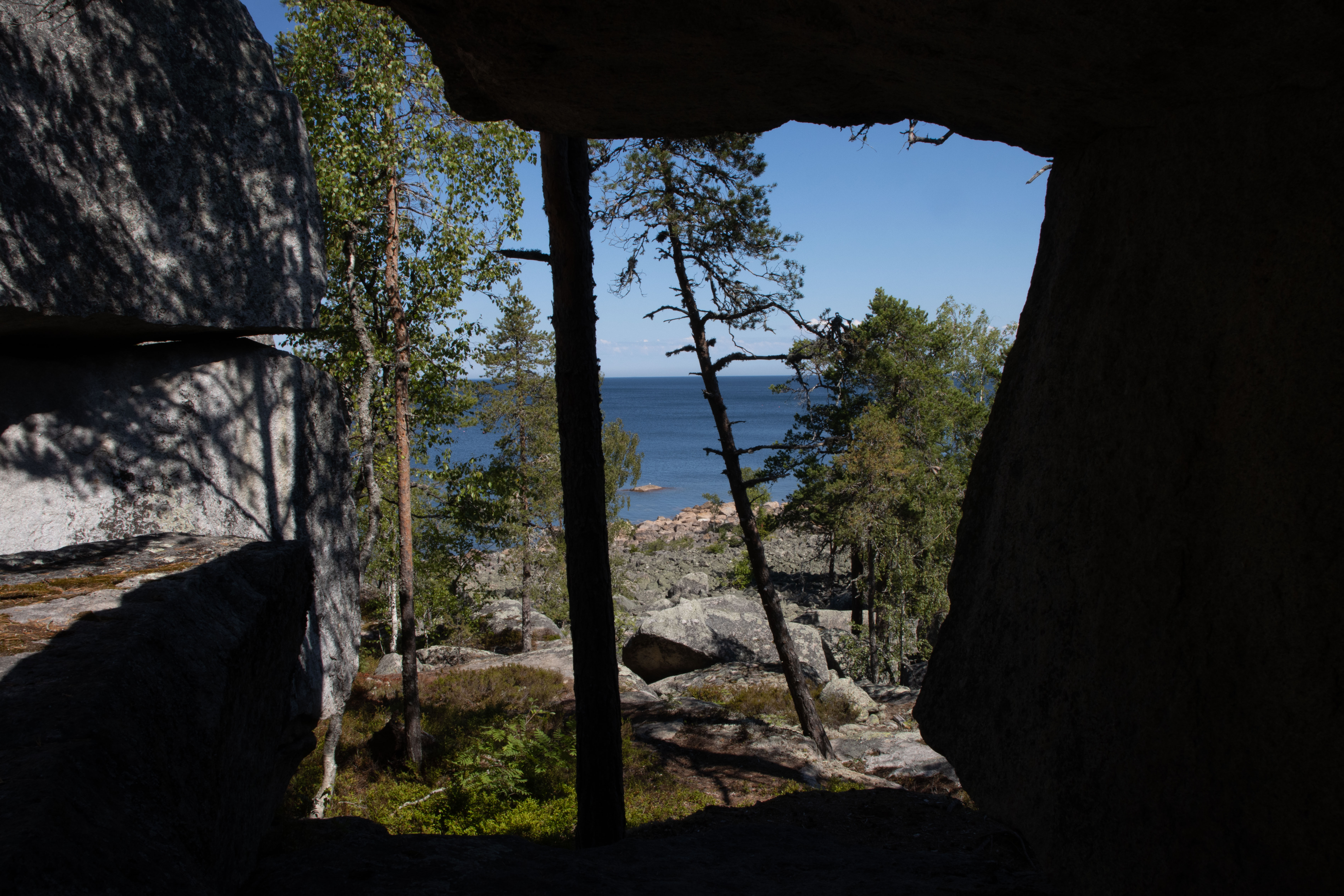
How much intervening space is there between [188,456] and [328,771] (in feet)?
17.8

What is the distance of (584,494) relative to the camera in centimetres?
698

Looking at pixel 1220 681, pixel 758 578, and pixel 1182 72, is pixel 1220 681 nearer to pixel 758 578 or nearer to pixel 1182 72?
pixel 1182 72

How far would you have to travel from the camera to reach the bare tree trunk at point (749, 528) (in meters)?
12.2

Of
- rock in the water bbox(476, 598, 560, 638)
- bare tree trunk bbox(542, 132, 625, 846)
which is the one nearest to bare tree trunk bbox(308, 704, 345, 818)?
bare tree trunk bbox(542, 132, 625, 846)

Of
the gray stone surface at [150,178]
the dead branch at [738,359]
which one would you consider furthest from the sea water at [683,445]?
the gray stone surface at [150,178]

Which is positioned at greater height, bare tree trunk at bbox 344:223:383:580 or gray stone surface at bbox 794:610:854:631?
bare tree trunk at bbox 344:223:383:580

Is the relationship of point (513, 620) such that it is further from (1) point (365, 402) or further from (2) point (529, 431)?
(1) point (365, 402)

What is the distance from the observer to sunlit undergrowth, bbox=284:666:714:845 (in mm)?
9094

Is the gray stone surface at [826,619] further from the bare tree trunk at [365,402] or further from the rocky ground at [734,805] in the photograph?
the bare tree trunk at [365,402]

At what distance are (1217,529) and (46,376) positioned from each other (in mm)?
7819

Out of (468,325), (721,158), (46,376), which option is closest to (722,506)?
(468,325)

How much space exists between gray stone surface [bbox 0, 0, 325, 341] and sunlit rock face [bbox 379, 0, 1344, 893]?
409cm

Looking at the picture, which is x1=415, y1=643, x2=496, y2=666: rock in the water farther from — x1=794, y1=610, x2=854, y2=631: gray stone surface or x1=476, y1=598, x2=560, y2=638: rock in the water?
x1=794, y1=610, x2=854, y2=631: gray stone surface

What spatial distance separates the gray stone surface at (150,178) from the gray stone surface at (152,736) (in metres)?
3.14
